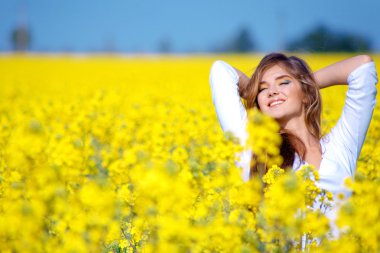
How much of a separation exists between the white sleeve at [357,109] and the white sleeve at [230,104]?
1.74ft

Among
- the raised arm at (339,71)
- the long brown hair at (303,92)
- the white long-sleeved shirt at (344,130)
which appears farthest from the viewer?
the long brown hair at (303,92)

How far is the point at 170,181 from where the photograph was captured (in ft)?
5.36

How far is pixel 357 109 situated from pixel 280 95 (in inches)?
16.2

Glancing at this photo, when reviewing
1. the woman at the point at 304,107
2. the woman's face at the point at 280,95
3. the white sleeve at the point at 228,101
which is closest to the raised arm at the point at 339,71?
the woman at the point at 304,107

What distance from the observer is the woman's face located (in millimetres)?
2779

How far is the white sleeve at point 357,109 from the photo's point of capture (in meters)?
2.61

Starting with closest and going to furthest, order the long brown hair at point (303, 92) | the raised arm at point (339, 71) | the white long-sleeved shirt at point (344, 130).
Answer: the white long-sleeved shirt at point (344, 130) → the raised arm at point (339, 71) → the long brown hair at point (303, 92)

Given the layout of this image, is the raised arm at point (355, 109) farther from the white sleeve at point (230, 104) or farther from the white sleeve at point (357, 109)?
the white sleeve at point (230, 104)

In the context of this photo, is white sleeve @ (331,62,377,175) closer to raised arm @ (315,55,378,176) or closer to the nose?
raised arm @ (315,55,378,176)

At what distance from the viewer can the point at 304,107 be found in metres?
2.94

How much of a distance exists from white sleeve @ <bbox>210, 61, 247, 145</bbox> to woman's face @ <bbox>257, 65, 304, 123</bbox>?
0.13 metres

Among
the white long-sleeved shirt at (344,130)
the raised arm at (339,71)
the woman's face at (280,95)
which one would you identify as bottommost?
the white long-sleeved shirt at (344,130)

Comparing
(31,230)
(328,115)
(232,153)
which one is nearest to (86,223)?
(31,230)

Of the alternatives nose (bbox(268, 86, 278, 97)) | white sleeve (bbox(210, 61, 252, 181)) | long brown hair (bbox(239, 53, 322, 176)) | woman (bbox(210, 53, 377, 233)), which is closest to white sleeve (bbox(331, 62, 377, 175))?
woman (bbox(210, 53, 377, 233))
